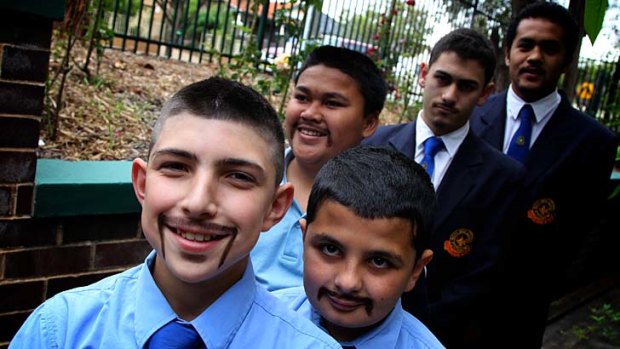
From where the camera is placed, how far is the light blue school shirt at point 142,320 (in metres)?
1.31

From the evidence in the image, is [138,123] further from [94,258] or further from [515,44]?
[515,44]

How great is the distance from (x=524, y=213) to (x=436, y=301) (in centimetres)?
84

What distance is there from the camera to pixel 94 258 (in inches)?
106

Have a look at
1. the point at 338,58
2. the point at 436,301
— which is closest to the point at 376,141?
the point at 338,58

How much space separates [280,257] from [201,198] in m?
0.82

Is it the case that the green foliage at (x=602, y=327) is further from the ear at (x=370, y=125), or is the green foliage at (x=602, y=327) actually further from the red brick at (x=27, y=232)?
the red brick at (x=27, y=232)

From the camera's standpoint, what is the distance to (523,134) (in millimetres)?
3064

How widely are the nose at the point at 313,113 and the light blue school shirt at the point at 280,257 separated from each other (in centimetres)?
46

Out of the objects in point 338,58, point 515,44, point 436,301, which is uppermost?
point 515,44

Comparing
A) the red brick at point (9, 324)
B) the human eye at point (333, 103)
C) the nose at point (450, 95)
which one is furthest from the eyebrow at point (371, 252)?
the red brick at point (9, 324)

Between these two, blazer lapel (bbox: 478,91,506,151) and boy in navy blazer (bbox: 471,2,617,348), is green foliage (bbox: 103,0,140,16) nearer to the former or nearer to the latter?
blazer lapel (bbox: 478,91,506,151)

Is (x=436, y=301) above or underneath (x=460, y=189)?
underneath

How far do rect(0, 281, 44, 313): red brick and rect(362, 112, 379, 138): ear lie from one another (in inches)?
62.2

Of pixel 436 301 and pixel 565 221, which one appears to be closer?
pixel 436 301
